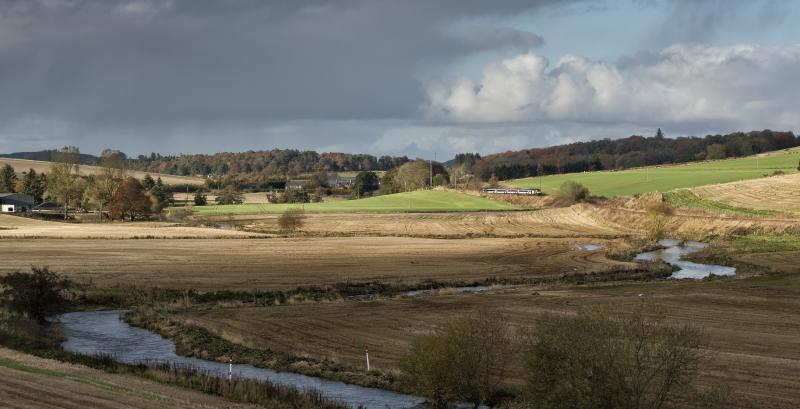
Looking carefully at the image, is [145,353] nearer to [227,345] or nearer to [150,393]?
[227,345]

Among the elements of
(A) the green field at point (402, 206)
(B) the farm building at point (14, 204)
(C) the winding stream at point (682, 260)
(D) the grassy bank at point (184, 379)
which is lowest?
(C) the winding stream at point (682, 260)

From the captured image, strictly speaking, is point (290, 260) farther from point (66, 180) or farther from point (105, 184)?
point (66, 180)

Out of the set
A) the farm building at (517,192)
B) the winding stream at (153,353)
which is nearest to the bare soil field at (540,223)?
the farm building at (517,192)

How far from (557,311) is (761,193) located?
295 feet

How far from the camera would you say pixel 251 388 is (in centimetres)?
2723

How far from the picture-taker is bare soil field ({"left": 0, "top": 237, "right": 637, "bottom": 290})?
62156 millimetres

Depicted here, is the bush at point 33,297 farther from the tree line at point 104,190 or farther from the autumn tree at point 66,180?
the autumn tree at point 66,180

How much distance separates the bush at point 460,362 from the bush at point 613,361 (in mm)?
4334

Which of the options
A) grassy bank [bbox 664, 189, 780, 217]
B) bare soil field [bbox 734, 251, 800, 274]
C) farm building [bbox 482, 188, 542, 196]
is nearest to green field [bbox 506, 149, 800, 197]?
farm building [bbox 482, 188, 542, 196]

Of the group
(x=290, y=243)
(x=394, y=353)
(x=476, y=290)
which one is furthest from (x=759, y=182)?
(x=394, y=353)

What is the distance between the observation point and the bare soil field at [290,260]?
62.2 meters

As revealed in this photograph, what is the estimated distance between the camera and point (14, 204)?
161m

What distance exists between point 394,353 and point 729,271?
4383 cm

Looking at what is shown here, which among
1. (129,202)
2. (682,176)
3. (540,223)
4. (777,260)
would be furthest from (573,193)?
(777,260)
